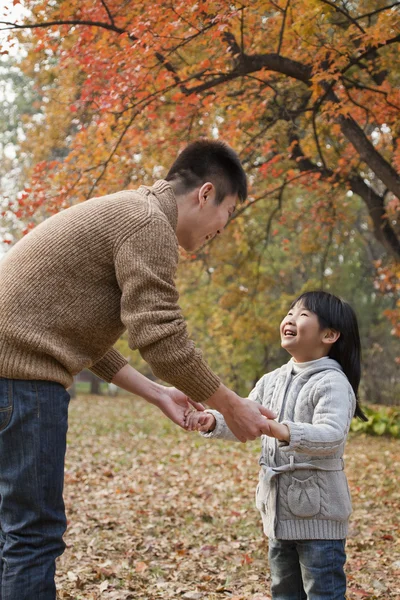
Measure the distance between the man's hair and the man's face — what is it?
0.03 m

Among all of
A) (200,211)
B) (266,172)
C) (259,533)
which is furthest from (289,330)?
(266,172)

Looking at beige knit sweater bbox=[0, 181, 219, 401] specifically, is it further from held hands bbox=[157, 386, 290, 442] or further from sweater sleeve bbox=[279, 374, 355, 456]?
sweater sleeve bbox=[279, 374, 355, 456]

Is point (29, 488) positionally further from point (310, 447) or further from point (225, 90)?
point (225, 90)

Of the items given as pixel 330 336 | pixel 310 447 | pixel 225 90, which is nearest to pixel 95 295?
pixel 310 447

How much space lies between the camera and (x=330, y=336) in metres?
3.00

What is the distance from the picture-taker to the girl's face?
2967 millimetres

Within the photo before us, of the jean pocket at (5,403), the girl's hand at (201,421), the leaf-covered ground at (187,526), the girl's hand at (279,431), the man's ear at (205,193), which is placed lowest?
the leaf-covered ground at (187,526)

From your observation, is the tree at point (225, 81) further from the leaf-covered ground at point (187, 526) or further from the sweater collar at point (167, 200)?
the sweater collar at point (167, 200)

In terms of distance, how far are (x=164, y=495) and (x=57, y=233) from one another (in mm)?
5333

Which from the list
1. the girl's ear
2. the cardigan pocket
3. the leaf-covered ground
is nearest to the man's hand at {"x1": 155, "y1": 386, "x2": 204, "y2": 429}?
the cardigan pocket

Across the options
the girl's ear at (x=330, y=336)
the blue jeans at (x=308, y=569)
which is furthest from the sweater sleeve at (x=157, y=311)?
the blue jeans at (x=308, y=569)

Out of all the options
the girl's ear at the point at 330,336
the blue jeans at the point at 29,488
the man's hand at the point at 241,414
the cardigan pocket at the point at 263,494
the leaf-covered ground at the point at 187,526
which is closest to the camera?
the blue jeans at the point at 29,488

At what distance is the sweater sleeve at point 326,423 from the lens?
2.60 metres

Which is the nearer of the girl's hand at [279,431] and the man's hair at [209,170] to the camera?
the girl's hand at [279,431]
